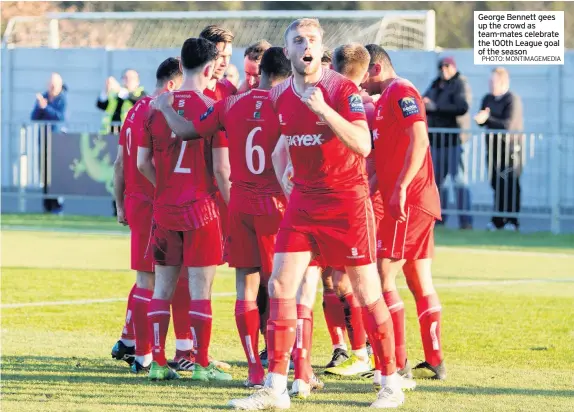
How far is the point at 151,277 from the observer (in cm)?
908

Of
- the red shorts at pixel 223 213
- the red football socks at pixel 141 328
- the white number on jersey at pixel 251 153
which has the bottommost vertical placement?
the red football socks at pixel 141 328

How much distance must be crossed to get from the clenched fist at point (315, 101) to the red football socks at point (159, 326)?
208cm

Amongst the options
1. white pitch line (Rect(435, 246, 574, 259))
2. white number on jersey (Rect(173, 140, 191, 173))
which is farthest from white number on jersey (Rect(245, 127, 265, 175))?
white pitch line (Rect(435, 246, 574, 259))

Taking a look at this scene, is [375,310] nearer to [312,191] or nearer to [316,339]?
[312,191]

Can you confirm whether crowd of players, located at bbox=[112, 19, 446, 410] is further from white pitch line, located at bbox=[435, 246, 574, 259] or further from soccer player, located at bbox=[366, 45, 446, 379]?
white pitch line, located at bbox=[435, 246, 574, 259]

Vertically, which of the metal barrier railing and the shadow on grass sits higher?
the metal barrier railing

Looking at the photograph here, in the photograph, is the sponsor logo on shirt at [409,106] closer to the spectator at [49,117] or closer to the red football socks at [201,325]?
the red football socks at [201,325]

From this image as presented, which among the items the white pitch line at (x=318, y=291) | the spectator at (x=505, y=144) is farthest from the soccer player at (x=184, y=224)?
the spectator at (x=505, y=144)

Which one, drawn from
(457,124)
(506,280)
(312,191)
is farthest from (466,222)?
(312,191)

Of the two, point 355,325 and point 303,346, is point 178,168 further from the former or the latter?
point 355,325

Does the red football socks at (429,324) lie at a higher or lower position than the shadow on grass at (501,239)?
higher

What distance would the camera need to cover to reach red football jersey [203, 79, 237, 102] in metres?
9.22

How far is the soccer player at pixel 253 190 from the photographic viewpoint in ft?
26.7

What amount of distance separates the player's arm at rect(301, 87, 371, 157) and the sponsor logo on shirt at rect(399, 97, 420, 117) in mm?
870
